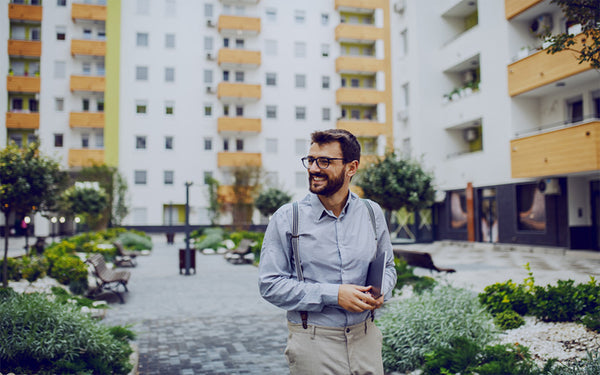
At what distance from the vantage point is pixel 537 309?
6.77m

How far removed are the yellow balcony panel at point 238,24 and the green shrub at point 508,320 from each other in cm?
4631

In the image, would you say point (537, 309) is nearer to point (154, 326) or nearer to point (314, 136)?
point (314, 136)

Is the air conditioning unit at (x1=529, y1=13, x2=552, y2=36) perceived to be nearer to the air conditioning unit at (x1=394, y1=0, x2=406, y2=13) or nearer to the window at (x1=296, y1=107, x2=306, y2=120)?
the air conditioning unit at (x1=394, y1=0, x2=406, y2=13)

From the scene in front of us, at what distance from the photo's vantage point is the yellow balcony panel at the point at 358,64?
51.3m

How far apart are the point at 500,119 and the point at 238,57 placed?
2983 cm

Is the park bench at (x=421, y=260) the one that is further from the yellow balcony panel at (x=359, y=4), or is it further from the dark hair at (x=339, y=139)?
the yellow balcony panel at (x=359, y=4)

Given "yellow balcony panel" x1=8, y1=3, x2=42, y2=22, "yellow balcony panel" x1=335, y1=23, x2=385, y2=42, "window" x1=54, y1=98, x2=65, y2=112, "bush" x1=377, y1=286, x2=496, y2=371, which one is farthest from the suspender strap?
"yellow balcony panel" x1=335, y1=23, x2=385, y2=42

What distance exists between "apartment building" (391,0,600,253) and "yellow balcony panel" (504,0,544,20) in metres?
0.07

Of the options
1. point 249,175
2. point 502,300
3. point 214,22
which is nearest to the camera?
point 502,300

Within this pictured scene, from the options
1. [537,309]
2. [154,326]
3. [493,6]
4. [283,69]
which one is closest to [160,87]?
[283,69]

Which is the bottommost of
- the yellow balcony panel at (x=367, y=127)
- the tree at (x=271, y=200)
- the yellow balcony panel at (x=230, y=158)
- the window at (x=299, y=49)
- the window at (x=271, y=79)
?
the tree at (x=271, y=200)

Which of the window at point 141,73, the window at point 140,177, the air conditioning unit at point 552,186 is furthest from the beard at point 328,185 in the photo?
the window at point 141,73

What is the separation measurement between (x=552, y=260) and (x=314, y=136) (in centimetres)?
1796

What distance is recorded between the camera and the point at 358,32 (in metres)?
51.5
